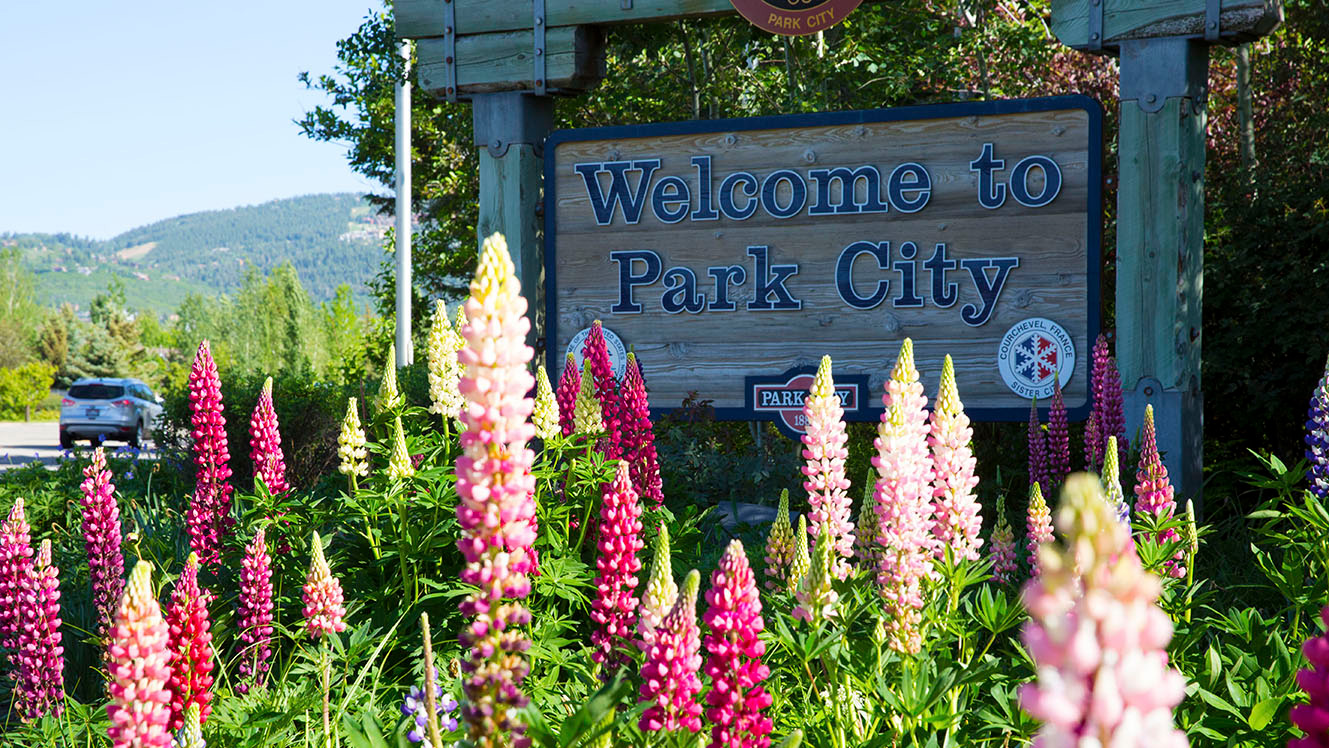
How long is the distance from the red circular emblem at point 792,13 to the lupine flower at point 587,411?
3.53 metres

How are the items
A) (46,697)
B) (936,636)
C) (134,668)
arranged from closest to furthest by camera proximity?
(134,668)
(936,636)
(46,697)

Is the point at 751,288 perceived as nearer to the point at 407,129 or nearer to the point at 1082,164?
the point at 1082,164

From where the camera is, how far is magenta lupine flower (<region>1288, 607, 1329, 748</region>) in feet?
4.27

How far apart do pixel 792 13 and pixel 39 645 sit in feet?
17.8

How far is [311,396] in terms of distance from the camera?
11.4 meters

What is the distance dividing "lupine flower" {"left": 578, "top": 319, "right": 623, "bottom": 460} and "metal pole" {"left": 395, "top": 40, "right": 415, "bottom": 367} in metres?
12.2

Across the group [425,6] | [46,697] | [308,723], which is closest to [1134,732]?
[308,723]

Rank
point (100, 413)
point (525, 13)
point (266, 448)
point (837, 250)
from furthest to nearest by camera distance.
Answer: point (100, 413), point (525, 13), point (837, 250), point (266, 448)

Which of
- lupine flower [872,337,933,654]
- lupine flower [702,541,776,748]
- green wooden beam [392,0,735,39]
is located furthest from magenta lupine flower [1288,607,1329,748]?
green wooden beam [392,0,735,39]

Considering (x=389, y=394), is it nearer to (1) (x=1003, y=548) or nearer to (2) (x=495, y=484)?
(1) (x=1003, y=548)

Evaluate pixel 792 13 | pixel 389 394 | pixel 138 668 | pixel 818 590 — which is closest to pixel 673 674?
pixel 818 590

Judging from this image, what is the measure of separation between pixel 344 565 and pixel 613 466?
1258 millimetres

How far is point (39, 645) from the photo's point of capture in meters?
4.02

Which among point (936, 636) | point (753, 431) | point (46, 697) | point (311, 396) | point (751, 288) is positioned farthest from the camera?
point (753, 431)
